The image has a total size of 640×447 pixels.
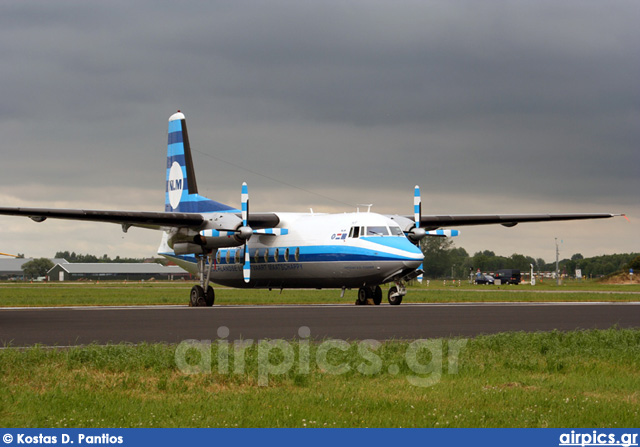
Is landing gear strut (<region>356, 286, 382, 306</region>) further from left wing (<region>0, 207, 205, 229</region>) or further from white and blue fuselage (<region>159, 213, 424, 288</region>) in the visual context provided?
left wing (<region>0, 207, 205, 229</region>)

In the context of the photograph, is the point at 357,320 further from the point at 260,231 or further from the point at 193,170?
the point at 193,170

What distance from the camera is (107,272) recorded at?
193250 millimetres

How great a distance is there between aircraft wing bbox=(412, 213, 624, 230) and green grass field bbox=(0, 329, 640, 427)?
26.9 meters

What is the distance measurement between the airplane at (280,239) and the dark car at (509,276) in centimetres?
8014

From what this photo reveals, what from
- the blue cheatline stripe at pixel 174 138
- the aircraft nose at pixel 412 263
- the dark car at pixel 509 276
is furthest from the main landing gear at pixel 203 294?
the dark car at pixel 509 276

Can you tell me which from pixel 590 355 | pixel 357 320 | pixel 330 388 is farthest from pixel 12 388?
pixel 357 320

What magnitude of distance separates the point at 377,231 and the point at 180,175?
12611 millimetres

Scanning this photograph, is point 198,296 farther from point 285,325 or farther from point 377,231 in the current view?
point 285,325

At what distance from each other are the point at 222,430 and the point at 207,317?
17.3 metres

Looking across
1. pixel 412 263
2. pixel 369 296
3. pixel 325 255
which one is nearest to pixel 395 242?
pixel 412 263

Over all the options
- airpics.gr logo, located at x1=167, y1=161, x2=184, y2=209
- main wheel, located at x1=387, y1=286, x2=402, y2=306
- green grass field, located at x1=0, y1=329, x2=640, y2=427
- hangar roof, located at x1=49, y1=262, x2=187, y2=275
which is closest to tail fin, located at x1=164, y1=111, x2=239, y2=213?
airpics.gr logo, located at x1=167, y1=161, x2=184, y2=209

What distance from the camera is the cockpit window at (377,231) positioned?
115 feet

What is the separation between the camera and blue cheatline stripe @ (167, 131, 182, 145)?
140ft

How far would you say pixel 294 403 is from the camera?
941 centimetres
